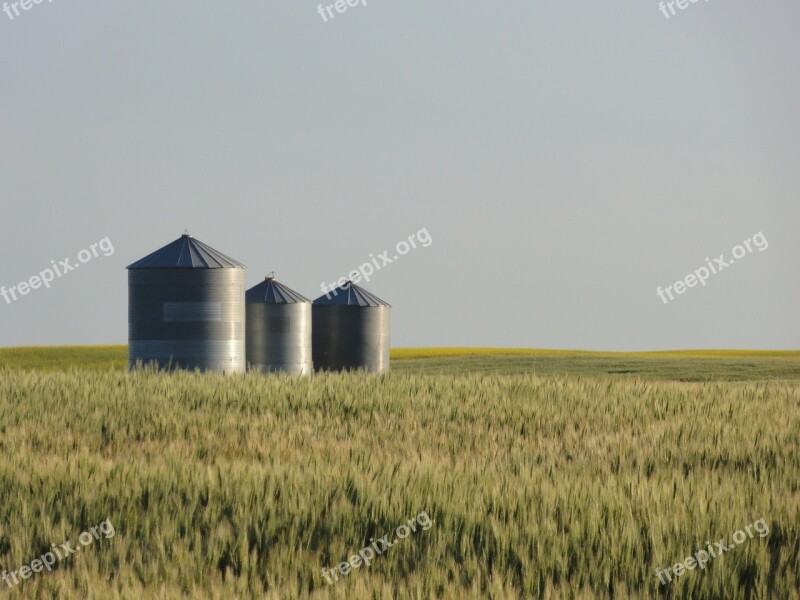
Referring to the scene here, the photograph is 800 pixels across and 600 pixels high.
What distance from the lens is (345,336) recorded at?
31.1m

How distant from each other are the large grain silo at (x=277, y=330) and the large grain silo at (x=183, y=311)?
4.02 metres

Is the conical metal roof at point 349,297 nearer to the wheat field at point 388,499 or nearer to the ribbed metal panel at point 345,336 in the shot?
the ribbed metal panel at point 345,336

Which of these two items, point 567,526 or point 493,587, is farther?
point 567,526

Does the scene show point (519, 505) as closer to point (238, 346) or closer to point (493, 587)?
point (493, 587)

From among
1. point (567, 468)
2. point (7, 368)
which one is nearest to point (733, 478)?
point (567, 468)

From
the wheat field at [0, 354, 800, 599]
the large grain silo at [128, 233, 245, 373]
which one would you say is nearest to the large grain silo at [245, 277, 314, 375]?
the large grain silo at [128, 233, 245, 373]

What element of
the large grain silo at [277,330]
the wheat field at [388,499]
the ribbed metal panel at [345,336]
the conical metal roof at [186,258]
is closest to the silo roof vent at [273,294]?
the large grain silo at [277,330]

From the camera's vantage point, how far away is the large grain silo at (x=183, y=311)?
22.8m

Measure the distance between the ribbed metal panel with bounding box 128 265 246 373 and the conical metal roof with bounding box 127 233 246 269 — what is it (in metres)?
0.09

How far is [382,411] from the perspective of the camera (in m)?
Answer: 13.4

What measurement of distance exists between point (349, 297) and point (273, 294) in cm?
365

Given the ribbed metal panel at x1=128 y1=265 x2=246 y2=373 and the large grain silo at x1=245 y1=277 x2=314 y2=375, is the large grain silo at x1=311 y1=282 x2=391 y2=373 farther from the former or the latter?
the ribbed metal panel at x1=128 y1=265 x2=246 y2=373

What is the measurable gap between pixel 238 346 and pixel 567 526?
1744 cm

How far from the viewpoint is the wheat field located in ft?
19.4
